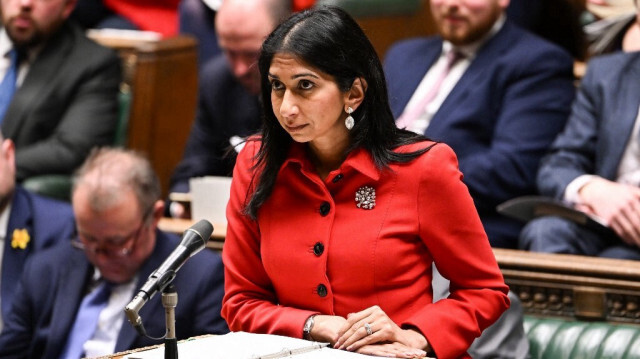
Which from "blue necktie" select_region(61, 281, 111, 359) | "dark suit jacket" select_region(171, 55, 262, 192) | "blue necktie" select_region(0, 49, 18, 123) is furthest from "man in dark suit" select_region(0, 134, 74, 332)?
"blue necktie" select_region(0, 49, 18, 123)

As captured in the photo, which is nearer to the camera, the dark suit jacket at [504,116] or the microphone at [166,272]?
the microphone at [166,272]

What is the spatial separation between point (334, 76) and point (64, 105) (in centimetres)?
218

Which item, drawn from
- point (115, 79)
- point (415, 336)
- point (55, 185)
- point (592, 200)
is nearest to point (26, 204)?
point (55, 185)

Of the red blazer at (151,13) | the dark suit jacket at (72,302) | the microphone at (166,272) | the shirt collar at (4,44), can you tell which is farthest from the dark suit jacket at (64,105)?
the microphone at (166,272)

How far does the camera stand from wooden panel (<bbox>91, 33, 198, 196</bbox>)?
412cm

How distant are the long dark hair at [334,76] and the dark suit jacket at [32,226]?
1.34 m

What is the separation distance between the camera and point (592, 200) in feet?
9.57

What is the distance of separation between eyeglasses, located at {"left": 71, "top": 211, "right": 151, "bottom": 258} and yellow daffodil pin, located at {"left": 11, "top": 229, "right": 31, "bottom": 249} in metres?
0.44

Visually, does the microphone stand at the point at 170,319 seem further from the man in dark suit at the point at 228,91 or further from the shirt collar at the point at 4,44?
the shirt collar at the point at 4,44

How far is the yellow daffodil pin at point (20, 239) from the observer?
319 cm

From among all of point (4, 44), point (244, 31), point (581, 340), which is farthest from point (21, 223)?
point (581, 340)

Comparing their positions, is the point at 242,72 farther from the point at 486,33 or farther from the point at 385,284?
the point at 385,284

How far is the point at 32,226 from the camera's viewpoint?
3.23m

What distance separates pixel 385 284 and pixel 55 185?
1.92m
